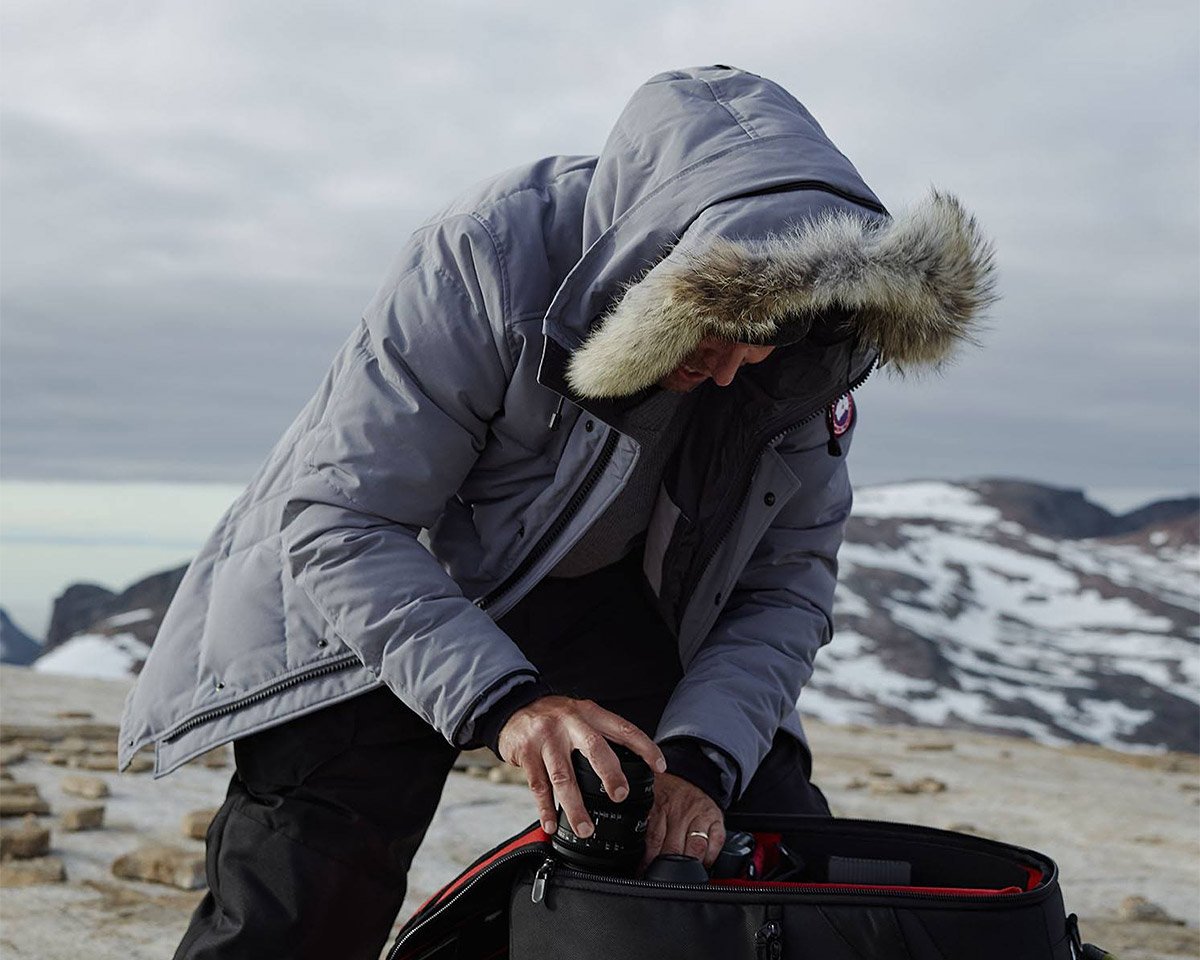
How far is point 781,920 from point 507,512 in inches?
29.1

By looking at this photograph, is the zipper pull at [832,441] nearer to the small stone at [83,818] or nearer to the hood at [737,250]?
the hood at [737,250]

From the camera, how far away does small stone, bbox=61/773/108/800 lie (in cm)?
407

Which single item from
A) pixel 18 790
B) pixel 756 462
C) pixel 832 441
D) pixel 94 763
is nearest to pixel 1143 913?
pixel 832 441

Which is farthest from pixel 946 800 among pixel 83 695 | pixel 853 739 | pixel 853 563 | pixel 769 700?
pixel 853 563

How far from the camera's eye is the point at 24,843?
3383 mm

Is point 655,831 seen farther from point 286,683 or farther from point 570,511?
point 286,683

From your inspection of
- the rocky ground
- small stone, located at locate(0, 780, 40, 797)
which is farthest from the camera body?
small stone, located at locate(0, 780, 40, 797)

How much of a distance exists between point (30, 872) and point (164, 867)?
0.30 metres

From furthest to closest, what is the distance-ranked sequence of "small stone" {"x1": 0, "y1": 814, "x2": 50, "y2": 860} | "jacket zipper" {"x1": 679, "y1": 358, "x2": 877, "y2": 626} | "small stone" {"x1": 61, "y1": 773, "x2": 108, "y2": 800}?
1. "small stone" {"x1": 61, "y1": 773, "x2": 108, "y2": 800}
2. "small stone" {"x1": 0, "y1": 814, "x2": 50, "y2": 860}
3. "jacket zipper" {"x1": 679, "y1": 358, "x2": 877, "y2": 626}

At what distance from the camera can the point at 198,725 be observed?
2074mm

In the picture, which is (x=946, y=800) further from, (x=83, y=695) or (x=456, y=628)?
(x=83, y=695)

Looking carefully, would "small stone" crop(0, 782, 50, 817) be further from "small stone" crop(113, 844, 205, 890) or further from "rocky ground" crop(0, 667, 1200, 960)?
"small stone" crop(113, 844, 205, 890)

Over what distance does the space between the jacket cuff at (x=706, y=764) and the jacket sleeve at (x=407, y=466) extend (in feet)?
0.92

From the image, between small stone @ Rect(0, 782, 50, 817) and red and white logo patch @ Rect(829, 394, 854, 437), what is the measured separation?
2626 millimetres
